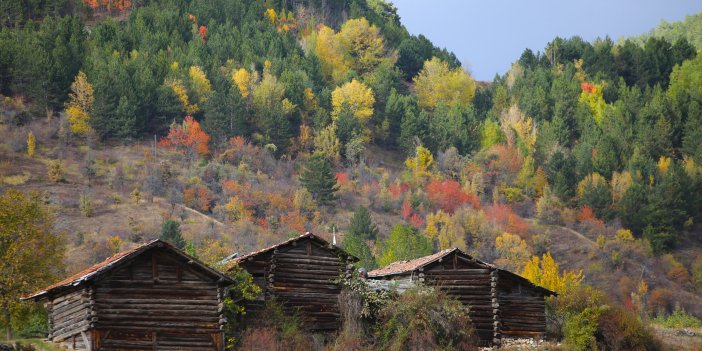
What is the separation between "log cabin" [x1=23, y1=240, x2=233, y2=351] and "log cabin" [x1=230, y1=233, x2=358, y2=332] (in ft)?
12.7

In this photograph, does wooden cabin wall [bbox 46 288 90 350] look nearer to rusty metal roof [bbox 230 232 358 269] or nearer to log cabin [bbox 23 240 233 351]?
log cabin [bbox 23 240 233 351]

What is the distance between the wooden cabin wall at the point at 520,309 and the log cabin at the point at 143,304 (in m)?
14.7

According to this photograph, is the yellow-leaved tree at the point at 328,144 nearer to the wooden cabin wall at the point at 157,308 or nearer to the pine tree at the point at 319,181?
the pine tree at the point at 319,181

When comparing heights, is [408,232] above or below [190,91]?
below

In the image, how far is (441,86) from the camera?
154 meters

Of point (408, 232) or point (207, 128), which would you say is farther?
point (207, 128)

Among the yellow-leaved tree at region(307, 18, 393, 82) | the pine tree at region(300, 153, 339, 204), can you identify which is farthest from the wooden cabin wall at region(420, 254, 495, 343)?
the yellow-leaved tree at region(307, 18, 393, 82)

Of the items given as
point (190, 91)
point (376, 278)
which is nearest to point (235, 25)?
point (190, 91)

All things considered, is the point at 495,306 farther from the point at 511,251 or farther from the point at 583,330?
the point at 511,251

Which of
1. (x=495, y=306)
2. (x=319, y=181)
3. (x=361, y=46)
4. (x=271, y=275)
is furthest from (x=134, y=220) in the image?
(x=361, y=46)

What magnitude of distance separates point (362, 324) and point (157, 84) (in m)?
81.7

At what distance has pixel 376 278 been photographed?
49.2 meters

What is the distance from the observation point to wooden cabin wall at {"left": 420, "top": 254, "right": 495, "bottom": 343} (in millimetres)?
47406

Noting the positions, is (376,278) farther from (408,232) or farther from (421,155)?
(421,155)
